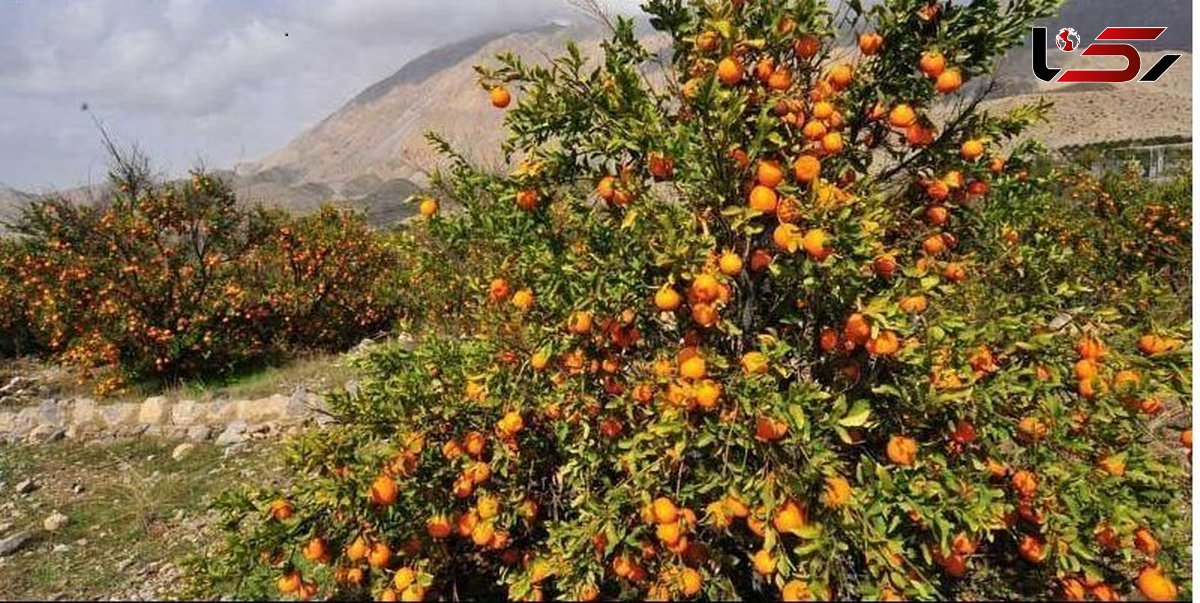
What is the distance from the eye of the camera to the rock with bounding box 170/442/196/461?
675cm

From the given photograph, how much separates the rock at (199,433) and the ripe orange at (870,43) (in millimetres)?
6701

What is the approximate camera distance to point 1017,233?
10.7 feet

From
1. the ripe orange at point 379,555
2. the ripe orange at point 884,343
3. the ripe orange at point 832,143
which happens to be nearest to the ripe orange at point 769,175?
the ripe orange at point 832,143

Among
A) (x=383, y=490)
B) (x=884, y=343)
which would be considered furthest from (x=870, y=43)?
(x=383, y=490)

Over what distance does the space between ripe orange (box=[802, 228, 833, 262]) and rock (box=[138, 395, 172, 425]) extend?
742cm

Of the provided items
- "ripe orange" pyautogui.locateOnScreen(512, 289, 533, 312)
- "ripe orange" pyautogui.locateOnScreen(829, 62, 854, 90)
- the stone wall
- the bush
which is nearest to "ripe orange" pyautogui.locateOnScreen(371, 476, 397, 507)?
"ripe orange" pyautogui.locateOnScreen(512, 289, 533, 312)

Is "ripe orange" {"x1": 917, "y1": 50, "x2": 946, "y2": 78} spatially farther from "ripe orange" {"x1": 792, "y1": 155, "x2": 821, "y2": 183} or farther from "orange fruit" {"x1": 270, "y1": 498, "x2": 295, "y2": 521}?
"orange fruit" {"x1": 270, "y1": 498, "x2": 295, "y2": 521}

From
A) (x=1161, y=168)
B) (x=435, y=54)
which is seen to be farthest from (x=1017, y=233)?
(x=435, y=54)

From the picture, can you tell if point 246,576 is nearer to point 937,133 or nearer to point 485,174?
point 485,174

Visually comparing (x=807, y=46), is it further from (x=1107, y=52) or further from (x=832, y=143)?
(x=1107, y=52)

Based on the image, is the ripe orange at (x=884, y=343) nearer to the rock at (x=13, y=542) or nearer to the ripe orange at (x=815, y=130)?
the ripe orange at (x=815, y=130)

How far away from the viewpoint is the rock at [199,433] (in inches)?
283

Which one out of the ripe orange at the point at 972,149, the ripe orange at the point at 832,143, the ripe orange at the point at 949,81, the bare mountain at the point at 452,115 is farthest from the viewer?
the bare mountain at the point at 452,115

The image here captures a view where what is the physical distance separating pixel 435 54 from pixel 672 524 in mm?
205617
